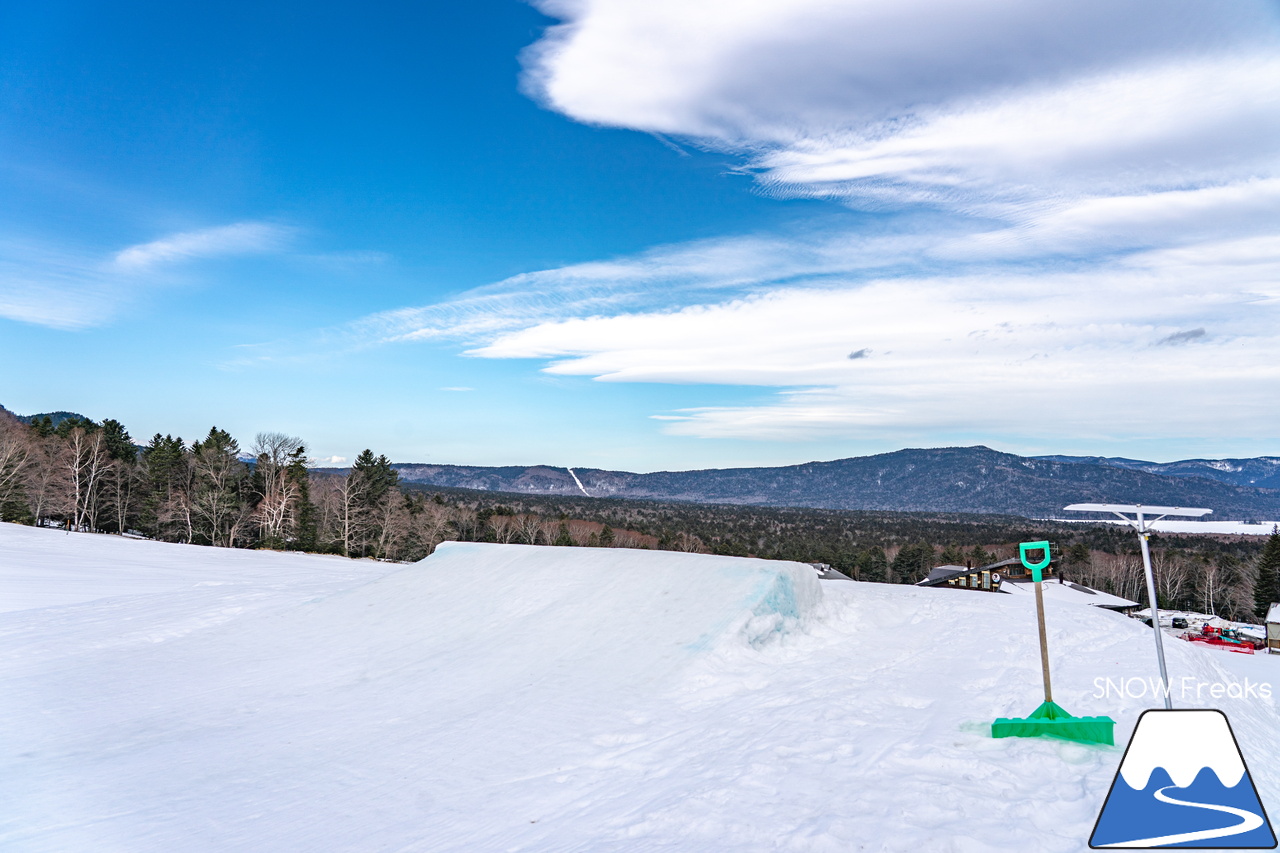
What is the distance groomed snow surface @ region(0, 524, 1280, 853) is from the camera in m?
5.40

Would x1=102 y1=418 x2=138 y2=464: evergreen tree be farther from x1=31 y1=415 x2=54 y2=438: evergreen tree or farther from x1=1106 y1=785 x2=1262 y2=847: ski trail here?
x1=1106 y1=785 x2=1262 y2=847: ski trail

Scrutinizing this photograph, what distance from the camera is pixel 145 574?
21.2 meters

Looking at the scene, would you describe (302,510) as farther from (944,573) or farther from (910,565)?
(910,565)

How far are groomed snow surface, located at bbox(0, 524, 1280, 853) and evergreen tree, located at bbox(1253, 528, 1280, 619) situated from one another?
195 ft

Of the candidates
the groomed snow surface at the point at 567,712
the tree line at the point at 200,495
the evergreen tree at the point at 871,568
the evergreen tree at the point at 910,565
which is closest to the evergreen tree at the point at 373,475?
the tree line at the point at 200,495

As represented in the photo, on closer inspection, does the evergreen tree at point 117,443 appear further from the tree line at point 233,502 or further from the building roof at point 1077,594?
the building roof at point 1077,594

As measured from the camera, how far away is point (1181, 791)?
3.56 metres

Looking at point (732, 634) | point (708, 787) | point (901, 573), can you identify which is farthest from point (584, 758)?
point (901, 573)

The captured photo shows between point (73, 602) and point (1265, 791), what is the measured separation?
21.6 m

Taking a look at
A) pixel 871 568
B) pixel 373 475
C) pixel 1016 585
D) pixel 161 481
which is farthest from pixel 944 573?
pixel 161 481

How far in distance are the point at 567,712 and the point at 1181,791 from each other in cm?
635

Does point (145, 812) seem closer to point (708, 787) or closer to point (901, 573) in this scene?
point (708, 787)

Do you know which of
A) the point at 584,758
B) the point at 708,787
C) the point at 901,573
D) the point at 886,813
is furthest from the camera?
the point at 901,573

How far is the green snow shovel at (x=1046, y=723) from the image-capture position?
586 cm
